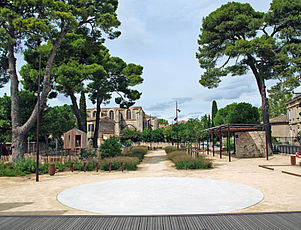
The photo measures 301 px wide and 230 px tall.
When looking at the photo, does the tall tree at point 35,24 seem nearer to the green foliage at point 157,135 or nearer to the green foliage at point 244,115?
the green foliage at point 244,115

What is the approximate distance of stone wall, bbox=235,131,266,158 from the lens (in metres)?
26.3

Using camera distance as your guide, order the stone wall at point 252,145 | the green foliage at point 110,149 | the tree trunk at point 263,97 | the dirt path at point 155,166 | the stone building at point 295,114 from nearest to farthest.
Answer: the dirt path at point 155,166 < the green foliage at point 110,149 < the stone wall at point 252,145 < the tree trunk at point 263,97 < the stone building at point 295,114

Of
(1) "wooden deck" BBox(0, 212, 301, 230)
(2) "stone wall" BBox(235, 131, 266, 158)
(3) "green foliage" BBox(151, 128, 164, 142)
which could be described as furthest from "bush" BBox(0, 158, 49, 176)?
(3) "green foliage" BBox(151, 128, 164, 142)

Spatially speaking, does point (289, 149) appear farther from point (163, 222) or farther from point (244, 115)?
point (163, 222)


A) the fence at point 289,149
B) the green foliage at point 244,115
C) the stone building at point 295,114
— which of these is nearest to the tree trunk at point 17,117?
the fence at point 289,149

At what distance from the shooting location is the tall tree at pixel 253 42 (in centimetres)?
2585

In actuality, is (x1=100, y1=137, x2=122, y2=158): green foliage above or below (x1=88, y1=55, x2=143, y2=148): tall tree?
below

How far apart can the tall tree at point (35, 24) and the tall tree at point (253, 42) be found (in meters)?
13.8

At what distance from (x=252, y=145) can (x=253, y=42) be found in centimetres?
1171

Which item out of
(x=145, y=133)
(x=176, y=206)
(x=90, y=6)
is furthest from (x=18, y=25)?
(x=145, y=133)

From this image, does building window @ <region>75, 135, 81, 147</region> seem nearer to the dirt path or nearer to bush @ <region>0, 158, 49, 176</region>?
bush @ <region>0, 158, 49, 176</region>

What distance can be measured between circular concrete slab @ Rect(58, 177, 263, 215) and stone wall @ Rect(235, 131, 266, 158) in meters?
17.9

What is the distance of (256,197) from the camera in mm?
8109

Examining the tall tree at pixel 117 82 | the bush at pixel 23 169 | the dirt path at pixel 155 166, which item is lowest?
the dirt path at pixel 155 166
